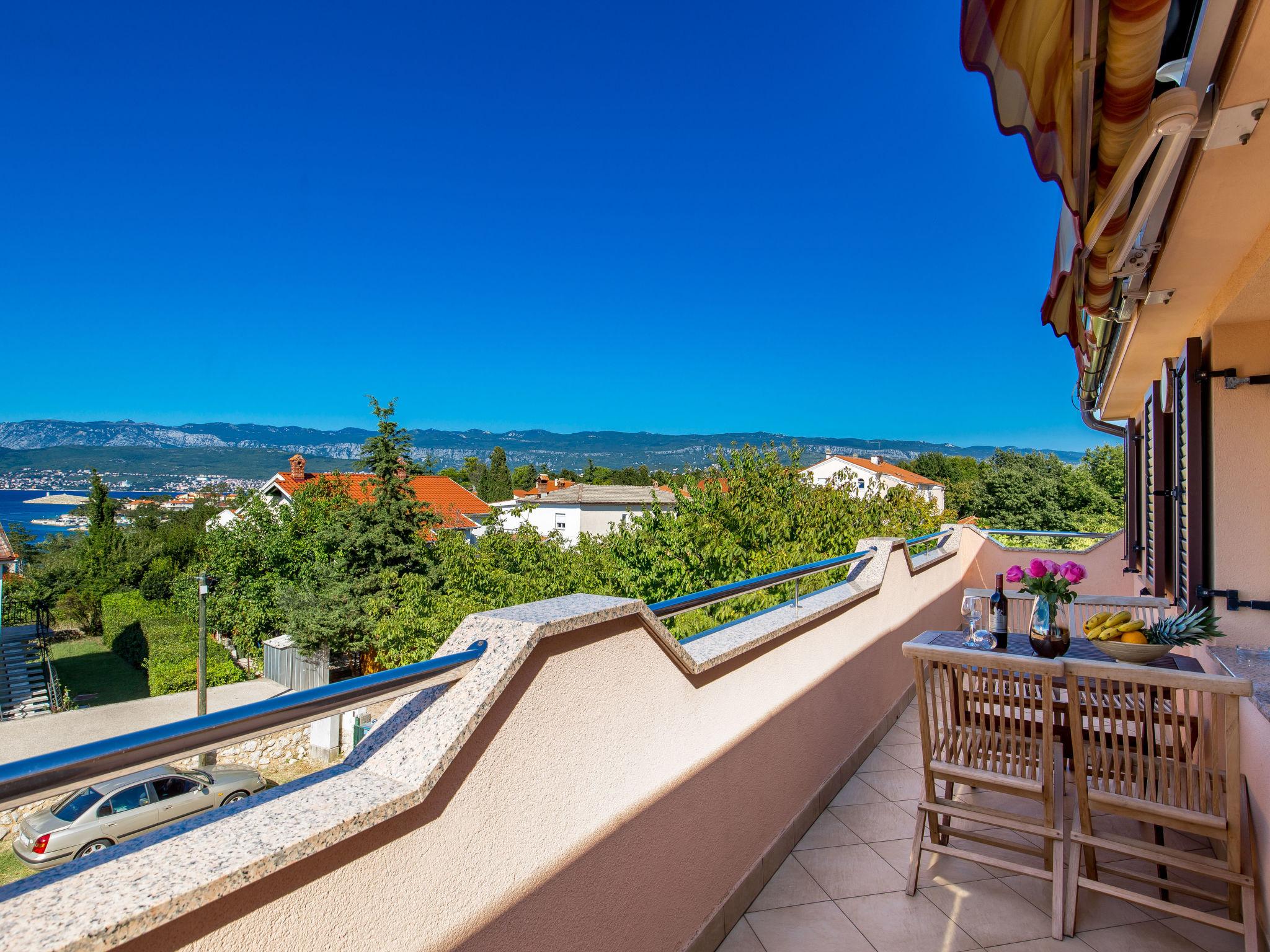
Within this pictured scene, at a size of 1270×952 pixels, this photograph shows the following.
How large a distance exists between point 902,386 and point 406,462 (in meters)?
92.5

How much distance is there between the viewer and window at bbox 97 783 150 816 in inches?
119

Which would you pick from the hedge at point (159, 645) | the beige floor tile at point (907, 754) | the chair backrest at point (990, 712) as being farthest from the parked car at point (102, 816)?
the hedge at point (159, 645)

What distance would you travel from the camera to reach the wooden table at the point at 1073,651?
2754mm

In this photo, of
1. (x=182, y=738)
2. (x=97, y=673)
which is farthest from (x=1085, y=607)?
(x=97, y=673)

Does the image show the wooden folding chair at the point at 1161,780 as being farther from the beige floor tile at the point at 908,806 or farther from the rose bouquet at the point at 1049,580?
the beige floor tile at the point at 908,806

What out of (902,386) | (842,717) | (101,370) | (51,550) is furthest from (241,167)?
(101,370)

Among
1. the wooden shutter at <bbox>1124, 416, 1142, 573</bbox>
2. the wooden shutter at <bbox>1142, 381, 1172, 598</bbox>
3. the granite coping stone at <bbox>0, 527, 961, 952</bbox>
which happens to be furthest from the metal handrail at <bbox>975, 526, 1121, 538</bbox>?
the granite coping stone at <bbox>0, 527, 961, 952</bbox>

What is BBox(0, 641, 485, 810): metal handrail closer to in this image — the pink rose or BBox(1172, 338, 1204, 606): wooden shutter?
the pink rose

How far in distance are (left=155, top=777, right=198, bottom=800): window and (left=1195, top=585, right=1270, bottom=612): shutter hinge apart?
509cm

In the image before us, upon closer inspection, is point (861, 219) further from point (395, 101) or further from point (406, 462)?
point (406, 462)

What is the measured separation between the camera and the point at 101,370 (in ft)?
419

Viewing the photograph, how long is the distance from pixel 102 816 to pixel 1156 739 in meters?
4.35

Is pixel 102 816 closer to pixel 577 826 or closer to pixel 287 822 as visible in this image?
pixel 577 826

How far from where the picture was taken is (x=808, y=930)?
2383 millimetres
